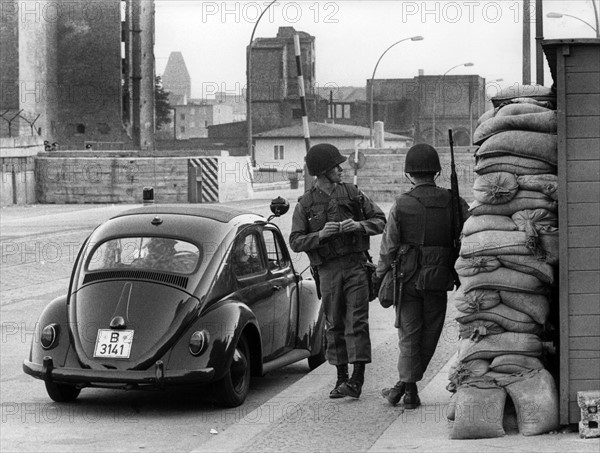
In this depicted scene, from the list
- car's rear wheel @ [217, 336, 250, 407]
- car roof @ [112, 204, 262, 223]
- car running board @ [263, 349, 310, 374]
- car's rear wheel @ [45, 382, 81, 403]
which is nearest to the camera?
car's rear wheel @ [217, 336, 250, 407]

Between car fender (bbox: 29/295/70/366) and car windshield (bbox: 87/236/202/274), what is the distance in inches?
15.8

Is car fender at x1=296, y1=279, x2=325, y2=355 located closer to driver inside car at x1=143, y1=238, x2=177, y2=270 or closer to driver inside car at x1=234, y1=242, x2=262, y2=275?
driver inside car at x1=234, y1=242, x2=262, y2=275

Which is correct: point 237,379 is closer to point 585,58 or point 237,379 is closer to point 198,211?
point 198,211

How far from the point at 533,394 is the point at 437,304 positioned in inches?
48.9

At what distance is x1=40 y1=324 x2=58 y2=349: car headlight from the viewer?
8586 mm

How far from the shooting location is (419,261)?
25.3 ft

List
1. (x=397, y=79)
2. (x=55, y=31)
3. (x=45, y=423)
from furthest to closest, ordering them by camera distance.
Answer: (x=397, y=79)
(x=55, y=31)
(x=45, y=423)

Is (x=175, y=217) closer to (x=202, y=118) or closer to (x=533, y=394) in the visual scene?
(x=533, y=394)

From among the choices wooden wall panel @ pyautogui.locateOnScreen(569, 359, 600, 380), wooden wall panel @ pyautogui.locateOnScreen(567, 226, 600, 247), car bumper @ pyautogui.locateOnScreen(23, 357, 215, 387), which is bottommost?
car bumper @ pyautogui.locateOnScreen(23, 357, 215, 387)

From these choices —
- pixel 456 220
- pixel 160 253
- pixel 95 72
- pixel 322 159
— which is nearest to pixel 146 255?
pixel 160 253

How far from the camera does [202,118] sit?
505ft

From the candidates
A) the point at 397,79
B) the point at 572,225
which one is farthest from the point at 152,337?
the point at 397,79

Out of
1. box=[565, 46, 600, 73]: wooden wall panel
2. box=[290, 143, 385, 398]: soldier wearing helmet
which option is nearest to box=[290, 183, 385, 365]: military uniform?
box=[290, 143, 385, 398]: soldier wearing helmet

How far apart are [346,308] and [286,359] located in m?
1.46
